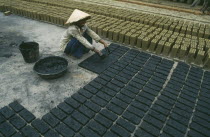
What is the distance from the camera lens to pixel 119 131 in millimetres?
2865

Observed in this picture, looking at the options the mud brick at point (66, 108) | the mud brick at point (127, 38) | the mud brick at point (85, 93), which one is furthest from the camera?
the mud brick at point (127, 38)

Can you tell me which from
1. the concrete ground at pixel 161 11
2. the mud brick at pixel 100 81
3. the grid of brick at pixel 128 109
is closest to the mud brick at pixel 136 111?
the grid of brick at pixel 128 109

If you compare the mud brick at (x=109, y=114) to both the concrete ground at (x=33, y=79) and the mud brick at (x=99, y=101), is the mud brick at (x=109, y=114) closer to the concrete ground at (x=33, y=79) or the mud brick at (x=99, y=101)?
the mud brick at (x=99, y=101)

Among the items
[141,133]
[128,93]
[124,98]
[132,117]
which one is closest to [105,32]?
[128,93]

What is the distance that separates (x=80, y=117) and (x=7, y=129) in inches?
47.9

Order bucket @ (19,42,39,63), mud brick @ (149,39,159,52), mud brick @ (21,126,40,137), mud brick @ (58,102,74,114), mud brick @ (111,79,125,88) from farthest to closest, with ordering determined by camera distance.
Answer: mud brick @ (149,39,159,52) < bucket @ (19,42,39,63) < mud brick @ (111,79,125,88) < mud brick @ (58,102,74,114) < mud brick @ (21,126,40,137)

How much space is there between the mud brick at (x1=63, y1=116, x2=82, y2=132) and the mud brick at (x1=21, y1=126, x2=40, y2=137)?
1.62 feet

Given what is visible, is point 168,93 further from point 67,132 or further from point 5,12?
point 5,12

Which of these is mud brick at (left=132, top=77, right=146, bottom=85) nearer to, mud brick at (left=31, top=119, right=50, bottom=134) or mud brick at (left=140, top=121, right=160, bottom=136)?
mud brick at (left=140, top=121, right=160, bottom=136)

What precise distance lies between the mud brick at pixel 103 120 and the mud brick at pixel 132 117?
32 centimetres

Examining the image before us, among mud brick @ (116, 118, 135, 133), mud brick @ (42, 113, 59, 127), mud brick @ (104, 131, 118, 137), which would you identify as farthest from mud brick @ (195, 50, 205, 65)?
mud brick @ (42, 113, 59, 127)

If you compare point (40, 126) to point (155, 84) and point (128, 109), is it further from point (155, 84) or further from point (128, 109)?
point (155, 84)

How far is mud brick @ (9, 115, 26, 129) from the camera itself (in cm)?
288

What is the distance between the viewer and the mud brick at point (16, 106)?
124 inches
